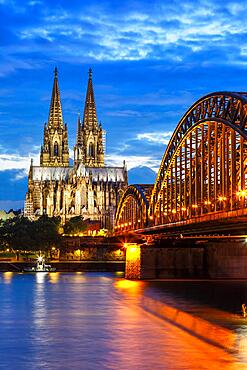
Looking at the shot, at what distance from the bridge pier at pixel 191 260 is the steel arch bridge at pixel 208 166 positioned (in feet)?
14.9

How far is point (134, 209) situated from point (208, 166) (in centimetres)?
6530

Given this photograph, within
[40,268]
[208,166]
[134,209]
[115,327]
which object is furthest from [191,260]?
[115,327]

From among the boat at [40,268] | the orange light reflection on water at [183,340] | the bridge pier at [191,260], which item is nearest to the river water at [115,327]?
the orange light reflection on water at [183,340]

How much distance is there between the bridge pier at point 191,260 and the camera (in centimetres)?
11819

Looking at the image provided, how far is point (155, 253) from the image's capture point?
11669cm

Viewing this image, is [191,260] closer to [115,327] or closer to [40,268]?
[40,268]

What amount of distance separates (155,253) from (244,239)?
437 inches

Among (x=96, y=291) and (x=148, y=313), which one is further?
(x=96, y=291)

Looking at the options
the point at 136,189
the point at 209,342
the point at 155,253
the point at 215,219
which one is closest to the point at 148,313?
the point at 215,219

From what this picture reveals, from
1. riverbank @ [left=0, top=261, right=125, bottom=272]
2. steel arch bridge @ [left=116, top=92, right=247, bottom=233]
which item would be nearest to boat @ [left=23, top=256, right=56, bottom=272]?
riverbank @ [left=0, top=261, right=125, bottom=272]

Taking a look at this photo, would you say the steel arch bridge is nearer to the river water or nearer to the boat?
the river water

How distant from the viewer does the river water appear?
49.4m

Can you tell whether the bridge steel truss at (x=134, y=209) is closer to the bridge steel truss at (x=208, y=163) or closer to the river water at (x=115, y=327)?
the bridge steel truss at (x=208, y=163)

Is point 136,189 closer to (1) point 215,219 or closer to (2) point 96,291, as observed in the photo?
(2) point 96,291
